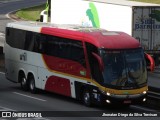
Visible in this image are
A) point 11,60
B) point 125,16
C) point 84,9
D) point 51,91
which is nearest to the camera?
point 51,91

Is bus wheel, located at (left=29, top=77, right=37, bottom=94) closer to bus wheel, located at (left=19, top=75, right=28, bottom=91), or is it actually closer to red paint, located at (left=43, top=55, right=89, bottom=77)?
bus wheel, located at (left=19, top=75, right=28, bottom=91)

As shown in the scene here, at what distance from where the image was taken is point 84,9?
131 ft

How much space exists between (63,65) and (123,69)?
342cm

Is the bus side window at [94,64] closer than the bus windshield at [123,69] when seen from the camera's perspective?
No

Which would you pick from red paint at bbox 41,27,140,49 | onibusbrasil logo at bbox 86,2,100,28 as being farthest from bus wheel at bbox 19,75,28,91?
onibusbrasil logo at bbox 86,2,100,28

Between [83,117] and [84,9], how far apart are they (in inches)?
718

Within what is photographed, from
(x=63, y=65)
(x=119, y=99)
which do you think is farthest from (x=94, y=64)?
(x=63, y=65)

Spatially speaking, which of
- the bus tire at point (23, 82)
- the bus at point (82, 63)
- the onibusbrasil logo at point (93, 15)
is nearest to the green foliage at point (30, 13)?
the onibusbrasil logo at point (93, 15)

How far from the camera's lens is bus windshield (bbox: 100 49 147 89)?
24250 millimetres

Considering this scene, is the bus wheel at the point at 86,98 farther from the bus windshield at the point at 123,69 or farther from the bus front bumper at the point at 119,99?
the bus windshield at the point at 123,69

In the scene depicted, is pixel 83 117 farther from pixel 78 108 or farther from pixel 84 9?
pixel 84 9

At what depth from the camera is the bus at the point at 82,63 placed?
24312 mm

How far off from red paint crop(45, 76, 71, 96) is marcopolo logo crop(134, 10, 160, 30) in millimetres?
9839

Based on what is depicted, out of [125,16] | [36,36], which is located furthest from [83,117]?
[125,16]
